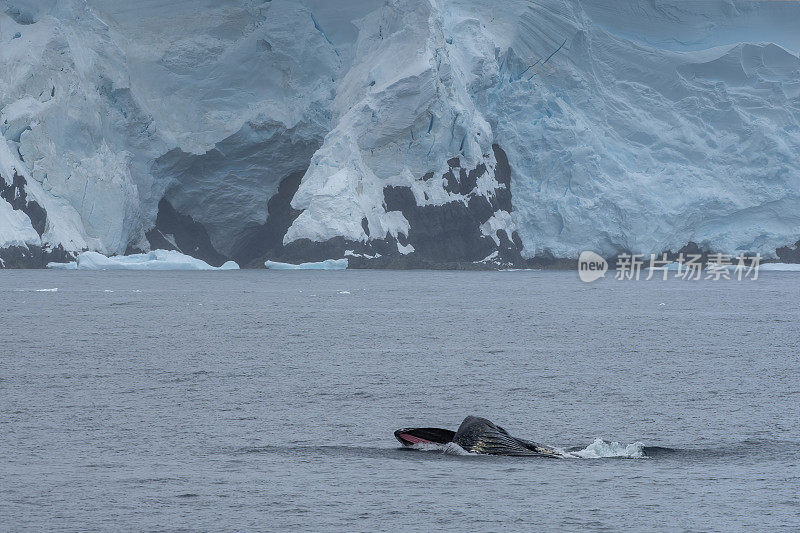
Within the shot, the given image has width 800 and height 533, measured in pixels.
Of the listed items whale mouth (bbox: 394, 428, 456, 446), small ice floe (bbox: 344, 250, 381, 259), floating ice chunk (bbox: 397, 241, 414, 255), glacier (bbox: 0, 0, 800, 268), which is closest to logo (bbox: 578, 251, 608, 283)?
glacier (bbox: 0, 0, 800, 268)

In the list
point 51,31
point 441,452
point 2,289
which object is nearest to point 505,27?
point 51,31

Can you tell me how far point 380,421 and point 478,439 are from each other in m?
2.48

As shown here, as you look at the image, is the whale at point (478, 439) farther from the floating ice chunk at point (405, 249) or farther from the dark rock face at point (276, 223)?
the dark rock face at point (276, 223)

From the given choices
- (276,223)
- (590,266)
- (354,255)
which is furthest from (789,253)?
(276,223)

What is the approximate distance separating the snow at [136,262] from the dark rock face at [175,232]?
3.00ft

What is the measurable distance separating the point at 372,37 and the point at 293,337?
44.2 metres

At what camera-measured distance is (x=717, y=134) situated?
227ft

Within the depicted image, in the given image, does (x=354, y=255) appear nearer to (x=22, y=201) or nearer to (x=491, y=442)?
(x=22, y=201)

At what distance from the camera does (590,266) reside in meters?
71.6

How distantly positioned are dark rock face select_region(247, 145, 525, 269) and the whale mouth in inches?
1964

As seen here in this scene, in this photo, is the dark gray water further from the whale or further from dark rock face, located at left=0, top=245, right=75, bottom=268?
dark rock face, located at left=0, top=245, right=75, bottom=268

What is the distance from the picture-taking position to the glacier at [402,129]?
62469mm

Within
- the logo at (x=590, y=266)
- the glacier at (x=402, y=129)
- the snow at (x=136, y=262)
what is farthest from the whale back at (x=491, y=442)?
the logo at (x=590, y=266)

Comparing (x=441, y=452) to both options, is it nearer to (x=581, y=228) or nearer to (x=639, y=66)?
(x=581, y=228)
